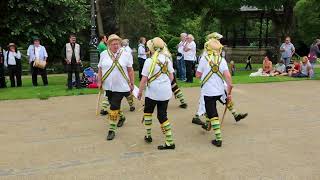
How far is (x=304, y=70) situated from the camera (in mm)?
19938

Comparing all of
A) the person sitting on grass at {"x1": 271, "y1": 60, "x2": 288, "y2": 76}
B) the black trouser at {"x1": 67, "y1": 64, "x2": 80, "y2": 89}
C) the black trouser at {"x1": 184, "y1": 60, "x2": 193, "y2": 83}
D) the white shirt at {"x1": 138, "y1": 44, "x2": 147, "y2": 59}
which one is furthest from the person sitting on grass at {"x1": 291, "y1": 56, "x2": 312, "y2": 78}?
the black trouser at {"x1": 67, "y1": 64, "x2": 80, "y2": 89}

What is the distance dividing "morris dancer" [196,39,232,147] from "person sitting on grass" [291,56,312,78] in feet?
39.5

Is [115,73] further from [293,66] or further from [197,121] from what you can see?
[293,66]

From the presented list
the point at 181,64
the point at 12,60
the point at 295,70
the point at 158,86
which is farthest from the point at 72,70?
the point at 295,70

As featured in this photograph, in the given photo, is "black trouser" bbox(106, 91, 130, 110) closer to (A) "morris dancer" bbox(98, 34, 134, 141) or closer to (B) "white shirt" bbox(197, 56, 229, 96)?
(A) "morris dancer" bbox(98, 34, 134, 141)

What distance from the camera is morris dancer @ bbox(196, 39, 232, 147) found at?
8375mm

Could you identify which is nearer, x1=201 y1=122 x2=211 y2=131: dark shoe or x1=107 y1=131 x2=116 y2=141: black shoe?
x1=107 y1=131 x2=116 y2=141: black shoe

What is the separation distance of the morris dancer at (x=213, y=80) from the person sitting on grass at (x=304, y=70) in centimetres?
1205

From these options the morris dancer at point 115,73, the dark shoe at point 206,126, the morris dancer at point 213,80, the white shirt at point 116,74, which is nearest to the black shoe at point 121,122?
the morris dancer at point 115,73

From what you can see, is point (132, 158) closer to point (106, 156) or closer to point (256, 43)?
point (106, 156)

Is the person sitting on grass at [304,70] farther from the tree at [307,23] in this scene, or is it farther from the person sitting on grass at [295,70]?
the tree at [307,23]

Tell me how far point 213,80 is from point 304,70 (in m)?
12.5

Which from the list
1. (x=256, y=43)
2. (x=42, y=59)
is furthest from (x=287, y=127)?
(x=256, y=43)

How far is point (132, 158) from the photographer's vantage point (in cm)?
757
